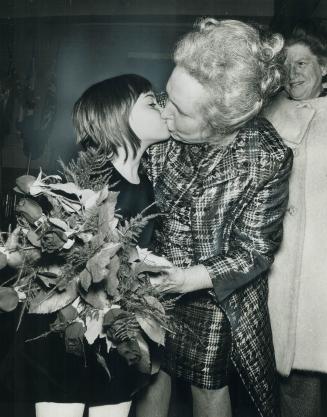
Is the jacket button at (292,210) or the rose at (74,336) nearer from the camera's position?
the rose at (74,336)

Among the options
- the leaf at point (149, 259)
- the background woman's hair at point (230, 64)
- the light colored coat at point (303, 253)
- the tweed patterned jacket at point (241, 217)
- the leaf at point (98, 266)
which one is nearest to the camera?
the leaf at point (98, 266)

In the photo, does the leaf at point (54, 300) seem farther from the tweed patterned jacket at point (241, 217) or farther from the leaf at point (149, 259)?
the tweed patterned jacket at point (241, 217)

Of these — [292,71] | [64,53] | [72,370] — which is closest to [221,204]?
[72,370]

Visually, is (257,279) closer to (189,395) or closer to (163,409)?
(163,409)

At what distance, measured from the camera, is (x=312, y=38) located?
2.40 m

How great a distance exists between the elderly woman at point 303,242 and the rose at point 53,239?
127 centimetres

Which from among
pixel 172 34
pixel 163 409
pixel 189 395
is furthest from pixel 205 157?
pixel 172 34

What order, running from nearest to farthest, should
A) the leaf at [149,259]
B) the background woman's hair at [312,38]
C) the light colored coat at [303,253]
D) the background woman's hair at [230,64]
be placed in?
1. the leaf at [149,259]
2. the background woman's hair at [230,64]
3. the light colored coat at [303,253]
4. the background woman's hair at [312,38]

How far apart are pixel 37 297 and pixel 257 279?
3.12 feet

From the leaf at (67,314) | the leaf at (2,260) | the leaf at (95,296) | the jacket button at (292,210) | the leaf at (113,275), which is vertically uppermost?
the leaf at (113,275)

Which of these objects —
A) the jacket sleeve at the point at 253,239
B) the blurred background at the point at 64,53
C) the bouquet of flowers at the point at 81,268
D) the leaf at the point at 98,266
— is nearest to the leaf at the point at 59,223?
the bouquet of flowers at the point at 81,268

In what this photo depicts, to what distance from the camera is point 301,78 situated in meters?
2.42

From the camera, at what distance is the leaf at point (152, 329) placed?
135cm

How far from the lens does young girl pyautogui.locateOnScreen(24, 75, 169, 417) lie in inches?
64.4
